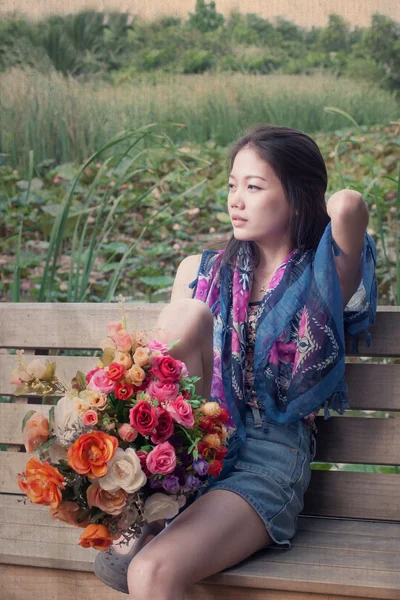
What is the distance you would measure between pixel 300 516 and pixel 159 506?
0.74m

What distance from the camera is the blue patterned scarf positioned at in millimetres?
2029

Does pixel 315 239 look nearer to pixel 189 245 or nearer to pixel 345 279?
pixel 345 279

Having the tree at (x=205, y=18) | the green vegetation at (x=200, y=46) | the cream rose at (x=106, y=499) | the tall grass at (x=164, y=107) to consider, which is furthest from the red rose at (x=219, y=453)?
the tree at (x=205, y=18)

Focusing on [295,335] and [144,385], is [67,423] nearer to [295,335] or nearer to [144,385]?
[144,385]

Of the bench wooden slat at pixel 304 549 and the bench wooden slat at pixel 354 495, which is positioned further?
the bench wooden slat at pixel 354 495

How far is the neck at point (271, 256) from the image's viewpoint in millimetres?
2215

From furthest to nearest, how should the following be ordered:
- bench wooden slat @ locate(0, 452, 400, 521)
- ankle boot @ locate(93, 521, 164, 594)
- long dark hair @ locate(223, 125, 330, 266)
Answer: bench wooden slat @ locate(0, 452, 400, 521)
long dark hair @ locate(223, 125, 330, 266)
ankle boot @ locate(93, 521, 164, 594)

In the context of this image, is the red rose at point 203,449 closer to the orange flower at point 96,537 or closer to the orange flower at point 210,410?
the orange flower at point 210,410

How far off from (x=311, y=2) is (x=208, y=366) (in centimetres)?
248

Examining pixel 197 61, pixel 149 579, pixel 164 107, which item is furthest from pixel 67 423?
pixel 197 61

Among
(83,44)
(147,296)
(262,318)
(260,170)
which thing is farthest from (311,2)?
(262,318)

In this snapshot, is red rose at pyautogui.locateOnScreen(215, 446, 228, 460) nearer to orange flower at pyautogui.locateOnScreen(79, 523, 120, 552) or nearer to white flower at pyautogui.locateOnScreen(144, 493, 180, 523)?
white flower at pyautogui.locateOnScreen(144, 493, 180, 523)

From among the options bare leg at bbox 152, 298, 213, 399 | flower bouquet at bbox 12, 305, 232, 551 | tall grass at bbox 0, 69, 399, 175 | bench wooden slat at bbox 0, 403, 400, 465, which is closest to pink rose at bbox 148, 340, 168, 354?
flower bouquet at bbox 12, 305, 232, 551

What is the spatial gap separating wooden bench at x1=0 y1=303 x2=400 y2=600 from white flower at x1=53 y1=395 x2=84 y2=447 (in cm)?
46
